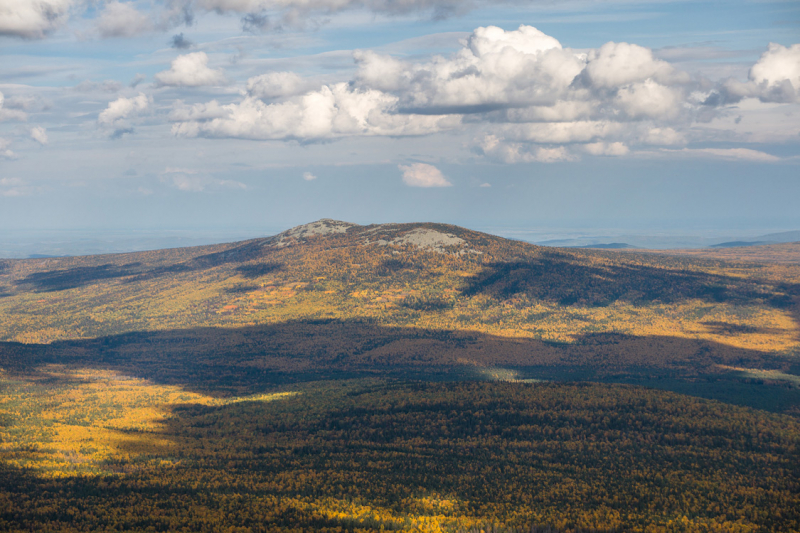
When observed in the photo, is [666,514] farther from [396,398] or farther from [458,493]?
[396,398]

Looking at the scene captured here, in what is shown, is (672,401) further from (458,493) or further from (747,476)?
(458,493)

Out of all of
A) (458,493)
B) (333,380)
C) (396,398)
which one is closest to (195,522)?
(458,493)

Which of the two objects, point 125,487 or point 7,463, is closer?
point 125,487

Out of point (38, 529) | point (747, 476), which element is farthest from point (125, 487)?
point (747, 476)

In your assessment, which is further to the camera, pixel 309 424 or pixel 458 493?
pixel 309 424

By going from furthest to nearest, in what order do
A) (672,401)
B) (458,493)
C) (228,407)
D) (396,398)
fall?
(228,407) → (396,398) → (672,401) → (458,493)

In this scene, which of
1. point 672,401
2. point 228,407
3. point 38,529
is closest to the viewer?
point 38,529
